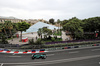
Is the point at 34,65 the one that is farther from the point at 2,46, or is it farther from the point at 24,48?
the point at 2,46

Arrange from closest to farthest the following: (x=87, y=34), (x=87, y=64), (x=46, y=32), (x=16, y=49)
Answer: (x=87, y=64)
(x=16, y=49)
(x=46, y=32)
(x=87, y=34)

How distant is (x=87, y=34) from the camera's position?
30297 millimetres

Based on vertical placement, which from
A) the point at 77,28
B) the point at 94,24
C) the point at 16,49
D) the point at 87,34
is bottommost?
the point at 16,49

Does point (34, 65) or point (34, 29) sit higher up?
point (34, 29)

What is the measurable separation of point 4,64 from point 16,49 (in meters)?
7.22

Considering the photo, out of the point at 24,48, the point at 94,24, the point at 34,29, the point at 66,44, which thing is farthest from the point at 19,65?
the point at 34,29

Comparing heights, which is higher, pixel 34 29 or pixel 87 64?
pixel 34 29

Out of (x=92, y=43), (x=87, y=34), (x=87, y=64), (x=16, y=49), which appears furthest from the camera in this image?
(x=87, y=34)

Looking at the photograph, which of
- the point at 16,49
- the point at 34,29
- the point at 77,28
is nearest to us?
the point at 16,49

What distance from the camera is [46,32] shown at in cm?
2592

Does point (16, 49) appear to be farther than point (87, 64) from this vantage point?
Yes

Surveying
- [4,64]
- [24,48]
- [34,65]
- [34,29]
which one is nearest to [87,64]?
[34,65]

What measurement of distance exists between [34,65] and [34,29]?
41886mm

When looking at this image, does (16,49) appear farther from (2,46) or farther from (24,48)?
(2,46)
